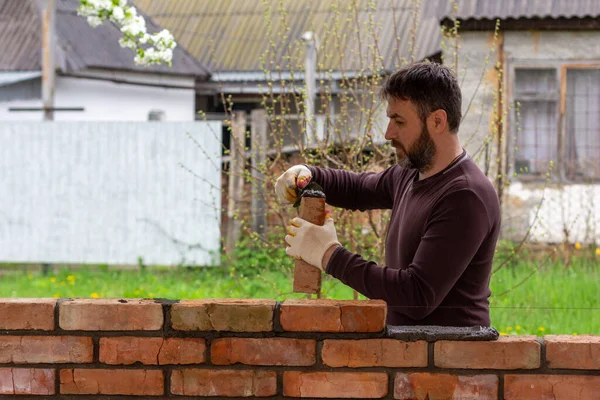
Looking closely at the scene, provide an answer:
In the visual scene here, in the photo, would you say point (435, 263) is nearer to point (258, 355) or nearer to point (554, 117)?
point (258, 355)

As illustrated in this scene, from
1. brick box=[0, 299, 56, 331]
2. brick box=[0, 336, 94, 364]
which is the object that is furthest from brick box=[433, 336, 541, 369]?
brick box=[0, 299, 56, 331]

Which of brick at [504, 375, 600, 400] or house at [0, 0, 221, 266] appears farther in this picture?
house at [0, 0, 221, 266]

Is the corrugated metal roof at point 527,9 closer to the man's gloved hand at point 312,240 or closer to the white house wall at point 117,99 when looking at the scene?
the white house wall at point 117,99

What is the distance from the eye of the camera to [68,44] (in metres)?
12.1

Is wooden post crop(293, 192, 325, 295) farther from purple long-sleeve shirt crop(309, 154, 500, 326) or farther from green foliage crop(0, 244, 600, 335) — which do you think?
Result: green foliage crop(0, 244, 600, 335)

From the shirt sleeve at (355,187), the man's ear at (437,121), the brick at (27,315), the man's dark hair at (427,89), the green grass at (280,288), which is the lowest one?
the green grass at (280,288)

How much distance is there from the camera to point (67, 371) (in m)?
2.50

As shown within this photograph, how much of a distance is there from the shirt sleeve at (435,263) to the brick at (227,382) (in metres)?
0.37

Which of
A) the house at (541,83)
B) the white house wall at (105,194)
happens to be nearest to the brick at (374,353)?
the white house wall at (105,194)

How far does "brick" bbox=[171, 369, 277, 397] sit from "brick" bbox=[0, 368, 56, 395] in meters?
0.34

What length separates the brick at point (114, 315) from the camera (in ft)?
8.07

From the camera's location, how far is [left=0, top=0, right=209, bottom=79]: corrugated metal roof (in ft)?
39.7

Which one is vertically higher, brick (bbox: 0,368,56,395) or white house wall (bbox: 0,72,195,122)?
white house wall (bbox: 0,72,195,122)

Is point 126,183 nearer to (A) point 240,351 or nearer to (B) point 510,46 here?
(B) point 510,46
